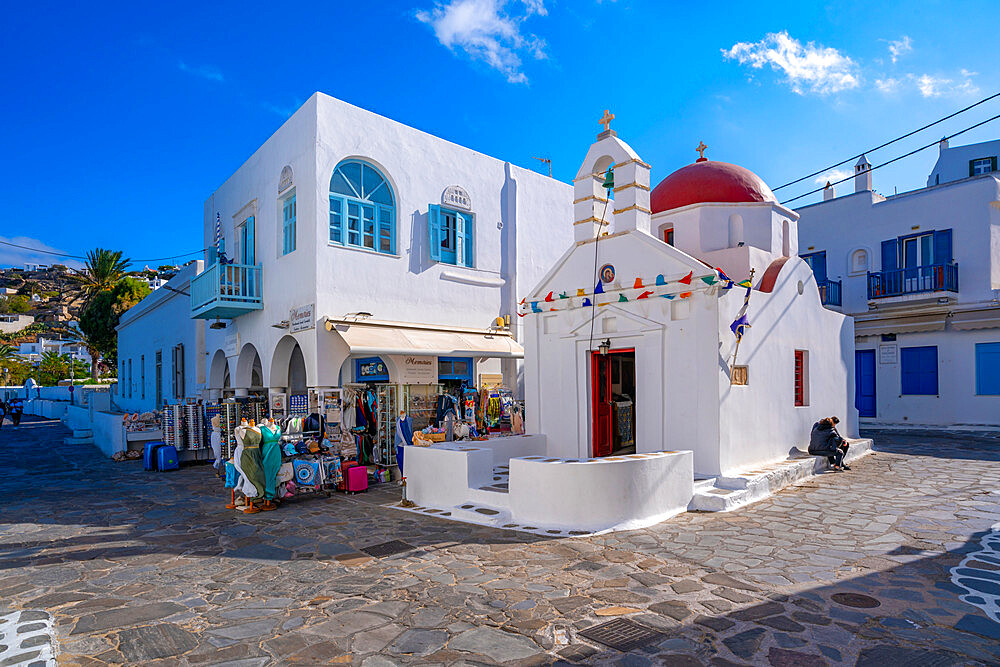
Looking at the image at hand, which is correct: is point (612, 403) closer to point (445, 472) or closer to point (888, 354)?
point (445, 472)

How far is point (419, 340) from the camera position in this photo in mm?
12828

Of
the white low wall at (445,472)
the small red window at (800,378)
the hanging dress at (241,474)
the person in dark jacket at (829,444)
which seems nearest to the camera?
the white low wall at (445,472)

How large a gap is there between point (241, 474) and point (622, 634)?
6978mm

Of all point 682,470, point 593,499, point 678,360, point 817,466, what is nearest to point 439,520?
point 593,499

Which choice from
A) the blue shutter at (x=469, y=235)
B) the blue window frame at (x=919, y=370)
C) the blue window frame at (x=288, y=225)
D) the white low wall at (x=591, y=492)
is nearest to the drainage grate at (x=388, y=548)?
the white low wall at (x=591, y=492)

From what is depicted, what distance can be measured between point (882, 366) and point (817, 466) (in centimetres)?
1073

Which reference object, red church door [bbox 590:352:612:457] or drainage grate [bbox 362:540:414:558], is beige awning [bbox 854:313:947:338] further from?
drainage grate [bbox 362:540:414:558]

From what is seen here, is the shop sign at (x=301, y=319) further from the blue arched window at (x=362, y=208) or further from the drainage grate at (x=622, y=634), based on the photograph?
the drainage grate at (x=622, y=634)

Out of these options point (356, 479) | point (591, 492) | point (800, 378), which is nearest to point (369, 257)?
point (356, 479)

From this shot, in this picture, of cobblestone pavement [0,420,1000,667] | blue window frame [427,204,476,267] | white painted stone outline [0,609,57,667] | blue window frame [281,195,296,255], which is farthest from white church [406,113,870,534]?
blue window frame [281,195,296,255]

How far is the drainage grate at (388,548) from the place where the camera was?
6.80 metres

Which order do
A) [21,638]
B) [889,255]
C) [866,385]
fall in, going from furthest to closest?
[866,385] < [889,255] < [21,638]

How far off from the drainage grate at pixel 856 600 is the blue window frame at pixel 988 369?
16341 mm

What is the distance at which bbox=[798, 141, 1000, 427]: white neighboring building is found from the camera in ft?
57.4
